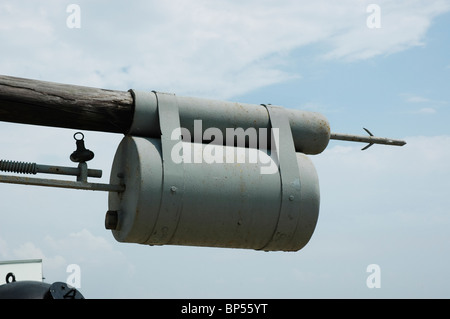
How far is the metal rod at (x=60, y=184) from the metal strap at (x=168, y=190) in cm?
52

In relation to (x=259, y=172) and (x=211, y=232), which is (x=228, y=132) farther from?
(x=211, y=232)

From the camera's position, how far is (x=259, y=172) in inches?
242

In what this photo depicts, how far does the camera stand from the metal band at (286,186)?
6.18 m

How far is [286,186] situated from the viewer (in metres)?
6.18

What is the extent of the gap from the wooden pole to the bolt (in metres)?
0.71

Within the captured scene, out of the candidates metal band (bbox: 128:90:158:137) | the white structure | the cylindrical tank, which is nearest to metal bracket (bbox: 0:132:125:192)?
the cylindrical tank

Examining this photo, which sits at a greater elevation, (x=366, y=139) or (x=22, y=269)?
(x=366, y=139)

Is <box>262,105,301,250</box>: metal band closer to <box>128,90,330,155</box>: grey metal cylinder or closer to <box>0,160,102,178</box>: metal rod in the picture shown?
<box>128,90,330,155</box>: grey metal cylinder

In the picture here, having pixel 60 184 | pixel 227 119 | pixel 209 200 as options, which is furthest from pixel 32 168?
pixel 227 119

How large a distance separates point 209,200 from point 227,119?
823mm

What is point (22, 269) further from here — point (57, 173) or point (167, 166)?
point (167, 166)

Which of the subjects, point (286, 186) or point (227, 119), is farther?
point (227, 119)

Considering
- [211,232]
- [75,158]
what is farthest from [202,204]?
[75,158]

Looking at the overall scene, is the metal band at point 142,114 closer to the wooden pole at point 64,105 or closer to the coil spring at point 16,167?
the wooden pole at point 64,105
